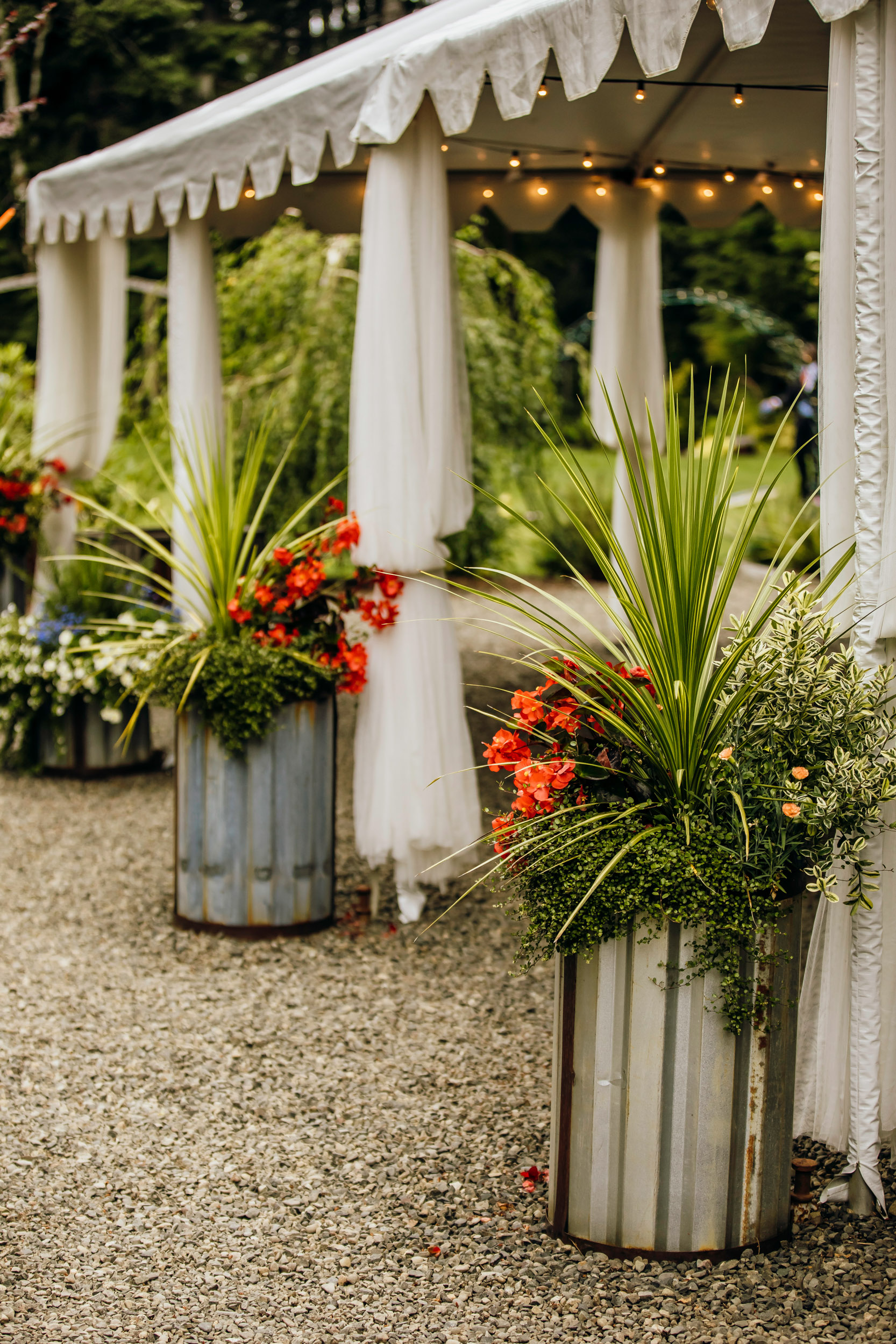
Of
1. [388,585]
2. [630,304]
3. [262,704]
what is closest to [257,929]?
[262,704]

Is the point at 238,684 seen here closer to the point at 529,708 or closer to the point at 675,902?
the point at 529,708

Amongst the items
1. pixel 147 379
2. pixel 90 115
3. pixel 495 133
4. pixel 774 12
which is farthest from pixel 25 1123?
pixel 90 115

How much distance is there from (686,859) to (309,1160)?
1109mm

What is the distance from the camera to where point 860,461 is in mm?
2354

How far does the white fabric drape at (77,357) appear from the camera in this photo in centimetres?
597

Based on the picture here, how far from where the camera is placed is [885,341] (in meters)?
2.32

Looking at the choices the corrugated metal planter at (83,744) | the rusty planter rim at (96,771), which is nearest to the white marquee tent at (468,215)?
the corrugated metal planter at (83,744)

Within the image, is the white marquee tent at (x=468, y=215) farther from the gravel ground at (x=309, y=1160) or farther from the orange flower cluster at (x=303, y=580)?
the gravel ground at (x=309, y=1160)

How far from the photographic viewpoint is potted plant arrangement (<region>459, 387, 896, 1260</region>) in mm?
2113

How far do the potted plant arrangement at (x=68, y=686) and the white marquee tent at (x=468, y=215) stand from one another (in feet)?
3.06

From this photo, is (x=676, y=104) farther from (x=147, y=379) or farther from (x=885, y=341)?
(x=147, y=379)

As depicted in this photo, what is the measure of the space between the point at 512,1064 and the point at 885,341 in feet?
6.07

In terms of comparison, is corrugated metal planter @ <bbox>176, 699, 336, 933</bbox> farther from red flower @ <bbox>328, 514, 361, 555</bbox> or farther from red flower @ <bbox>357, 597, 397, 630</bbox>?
red flower @ <bbox>328, 514, 361, 555</bbox>

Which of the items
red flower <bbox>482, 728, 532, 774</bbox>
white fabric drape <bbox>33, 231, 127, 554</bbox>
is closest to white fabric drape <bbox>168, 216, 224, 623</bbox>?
white fabric drape <bbox>33, 231, 127, 554</bbox>
